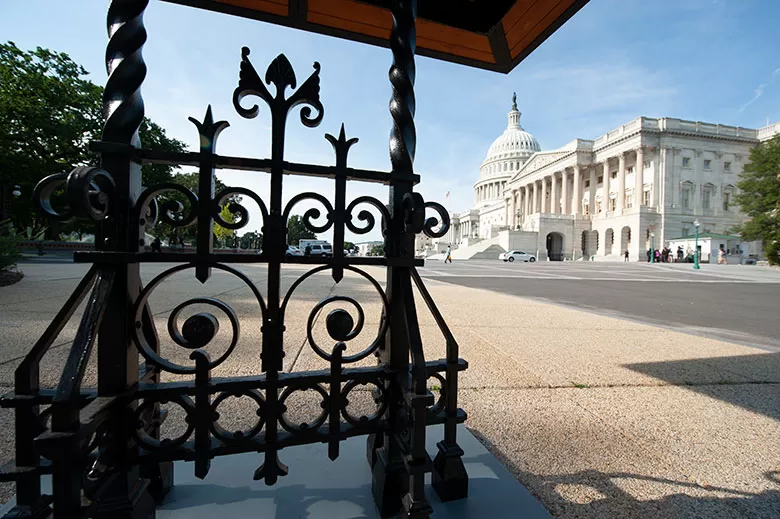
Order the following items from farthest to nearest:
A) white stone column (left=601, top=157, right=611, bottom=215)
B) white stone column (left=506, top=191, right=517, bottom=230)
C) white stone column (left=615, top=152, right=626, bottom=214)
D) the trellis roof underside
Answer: white stone column (left=506, top=191, right=517, bottom=230), white stone column (left=601, top=157, right=611, bottom=215), white stone column (left=615, top=152, right=626, bottom=214), the trellis roof underside

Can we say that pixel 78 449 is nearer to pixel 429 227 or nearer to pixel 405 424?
pixel 405 424

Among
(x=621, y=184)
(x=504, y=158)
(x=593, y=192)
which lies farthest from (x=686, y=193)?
(x=504, y=158)

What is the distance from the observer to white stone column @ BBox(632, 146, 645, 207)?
48.9m

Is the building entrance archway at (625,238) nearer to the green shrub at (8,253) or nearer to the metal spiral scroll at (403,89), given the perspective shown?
the metal spiral scroll at (403,89)

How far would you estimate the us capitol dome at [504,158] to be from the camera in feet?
289

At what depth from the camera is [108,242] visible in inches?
41.9

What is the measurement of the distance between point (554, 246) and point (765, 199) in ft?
91.6

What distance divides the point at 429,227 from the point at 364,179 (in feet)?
1.01

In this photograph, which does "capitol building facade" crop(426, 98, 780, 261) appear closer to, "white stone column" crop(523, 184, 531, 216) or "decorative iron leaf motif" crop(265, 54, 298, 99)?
"white stone column" crop(523, 184, 531, 216)

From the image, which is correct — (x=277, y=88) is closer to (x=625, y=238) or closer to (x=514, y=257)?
(x=514, y=257)

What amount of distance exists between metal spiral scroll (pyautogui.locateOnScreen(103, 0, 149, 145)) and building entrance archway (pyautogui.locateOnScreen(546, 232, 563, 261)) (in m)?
62.3

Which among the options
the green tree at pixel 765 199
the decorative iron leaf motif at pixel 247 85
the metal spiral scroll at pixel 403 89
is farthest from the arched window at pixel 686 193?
the decorative iron leaf motif at pixel 247 85

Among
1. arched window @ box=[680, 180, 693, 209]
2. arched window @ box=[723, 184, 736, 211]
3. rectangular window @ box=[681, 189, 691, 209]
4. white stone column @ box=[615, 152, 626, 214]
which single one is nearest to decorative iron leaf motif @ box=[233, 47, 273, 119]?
white stone column @ box=[615, 152, 626, 214]

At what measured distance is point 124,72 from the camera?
1.12 meters
